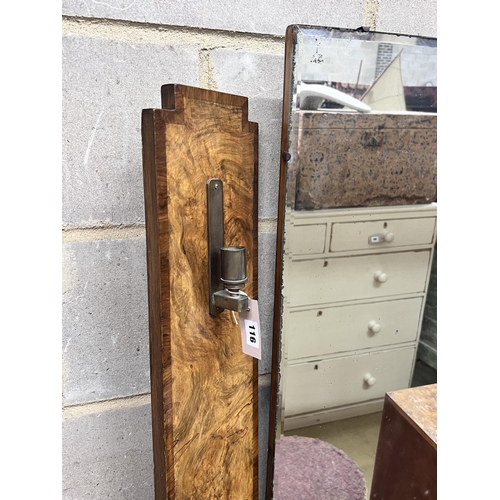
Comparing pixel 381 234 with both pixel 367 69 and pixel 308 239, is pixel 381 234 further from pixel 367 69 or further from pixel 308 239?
pixel 367 69

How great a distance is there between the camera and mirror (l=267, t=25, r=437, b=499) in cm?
68

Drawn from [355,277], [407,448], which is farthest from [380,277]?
[407,448]

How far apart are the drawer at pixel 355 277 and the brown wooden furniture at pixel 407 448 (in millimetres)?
185

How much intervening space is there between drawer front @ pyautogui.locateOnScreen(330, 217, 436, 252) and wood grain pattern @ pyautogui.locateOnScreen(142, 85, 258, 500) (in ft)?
0.48

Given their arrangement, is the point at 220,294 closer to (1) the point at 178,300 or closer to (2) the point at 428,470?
(1) the point at 178,300

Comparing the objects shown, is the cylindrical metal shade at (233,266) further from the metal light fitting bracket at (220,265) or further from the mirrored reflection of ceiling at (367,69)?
the mirrored reflection of ceiling at (367,69)

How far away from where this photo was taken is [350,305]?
2.49ft

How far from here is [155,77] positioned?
2.06 ft

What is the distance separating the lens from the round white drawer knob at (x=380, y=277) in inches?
30.2

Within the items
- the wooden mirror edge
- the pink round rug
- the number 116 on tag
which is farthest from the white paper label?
the pink round rug

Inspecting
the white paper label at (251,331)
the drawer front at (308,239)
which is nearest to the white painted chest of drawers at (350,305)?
the drawer front at (308,239)

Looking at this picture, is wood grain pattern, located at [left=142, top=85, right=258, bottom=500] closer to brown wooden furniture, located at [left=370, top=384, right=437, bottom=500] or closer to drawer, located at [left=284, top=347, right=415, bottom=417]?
drawer, located at [left=284, top=347, right=415, bottom=417]
